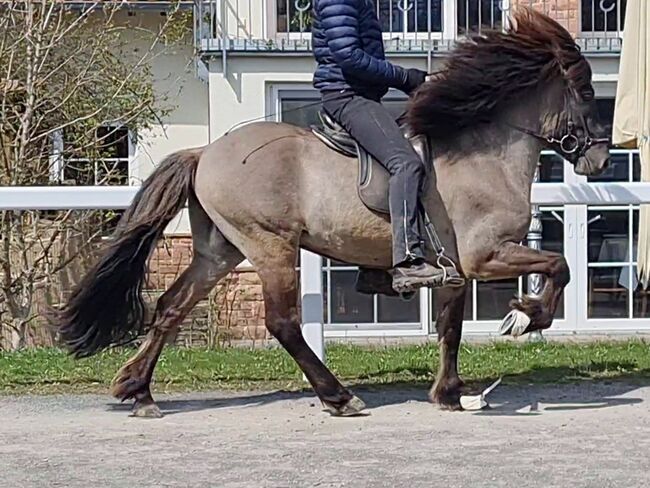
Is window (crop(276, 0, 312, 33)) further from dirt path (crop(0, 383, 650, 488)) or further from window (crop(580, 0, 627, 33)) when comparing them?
dirt path (crop(0, 383, 650, 488))

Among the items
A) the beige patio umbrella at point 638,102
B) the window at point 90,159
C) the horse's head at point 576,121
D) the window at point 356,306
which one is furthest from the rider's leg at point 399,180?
the window at point 90,159

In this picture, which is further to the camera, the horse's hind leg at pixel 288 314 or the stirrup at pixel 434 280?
the horse's hind leg at pixel 288 314

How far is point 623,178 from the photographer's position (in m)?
14.0

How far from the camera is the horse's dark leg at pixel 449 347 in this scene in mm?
7816

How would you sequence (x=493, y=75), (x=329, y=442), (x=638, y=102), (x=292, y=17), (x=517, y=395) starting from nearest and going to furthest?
(x=329, y=442) → (x=493, y=75) → (x=517, y=395) → (x=638, y=102) → (x=292, y=17)

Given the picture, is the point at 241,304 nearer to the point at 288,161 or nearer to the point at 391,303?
the point at 391,303

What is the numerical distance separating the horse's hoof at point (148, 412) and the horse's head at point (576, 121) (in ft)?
9.22

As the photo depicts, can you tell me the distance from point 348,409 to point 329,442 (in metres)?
0.78

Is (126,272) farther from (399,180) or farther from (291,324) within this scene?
(399,180)

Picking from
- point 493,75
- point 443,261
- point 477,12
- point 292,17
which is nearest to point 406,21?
point 477,12

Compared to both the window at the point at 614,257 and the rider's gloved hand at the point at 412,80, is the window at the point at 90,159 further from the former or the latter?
the rider's gloved hand at the point at 412,80

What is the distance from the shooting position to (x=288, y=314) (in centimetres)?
761

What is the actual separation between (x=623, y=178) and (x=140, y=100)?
5.25 m

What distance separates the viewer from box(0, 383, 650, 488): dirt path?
5.99 m
